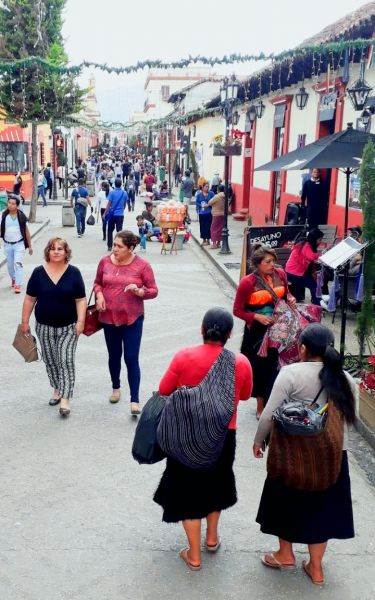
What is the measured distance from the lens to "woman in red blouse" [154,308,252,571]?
370cm

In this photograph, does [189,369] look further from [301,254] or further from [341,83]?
[341,83]

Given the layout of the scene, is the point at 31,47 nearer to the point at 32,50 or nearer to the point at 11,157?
the point at 32,50

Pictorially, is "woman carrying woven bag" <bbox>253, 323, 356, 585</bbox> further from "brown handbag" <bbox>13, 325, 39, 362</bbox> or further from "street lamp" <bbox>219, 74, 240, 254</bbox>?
"street lamp" <bbox>219, 74, 240, 254</bbox>

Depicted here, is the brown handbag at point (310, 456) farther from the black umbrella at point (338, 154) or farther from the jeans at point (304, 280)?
the jeans at point (304, 280)

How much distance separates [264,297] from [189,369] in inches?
89.8

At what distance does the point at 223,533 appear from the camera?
440 centimetres

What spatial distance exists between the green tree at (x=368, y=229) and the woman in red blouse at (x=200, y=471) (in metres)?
3.39

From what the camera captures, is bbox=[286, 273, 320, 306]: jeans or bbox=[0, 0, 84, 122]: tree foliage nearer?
bbox=[286, 273, 320, 306]: jeans

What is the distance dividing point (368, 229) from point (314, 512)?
12.3ft

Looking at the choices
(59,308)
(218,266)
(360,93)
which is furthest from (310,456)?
(218,266)

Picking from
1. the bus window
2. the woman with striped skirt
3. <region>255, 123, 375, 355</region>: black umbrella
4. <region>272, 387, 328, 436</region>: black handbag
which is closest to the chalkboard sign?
<region>255, 123, 375, 355</region>: black umbrella

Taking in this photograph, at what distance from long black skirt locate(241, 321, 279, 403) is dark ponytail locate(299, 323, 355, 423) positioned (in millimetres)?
2226

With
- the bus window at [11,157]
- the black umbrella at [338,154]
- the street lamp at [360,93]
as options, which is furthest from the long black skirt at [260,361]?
the bus window at [11,157]

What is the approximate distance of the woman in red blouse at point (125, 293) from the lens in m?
6.02
